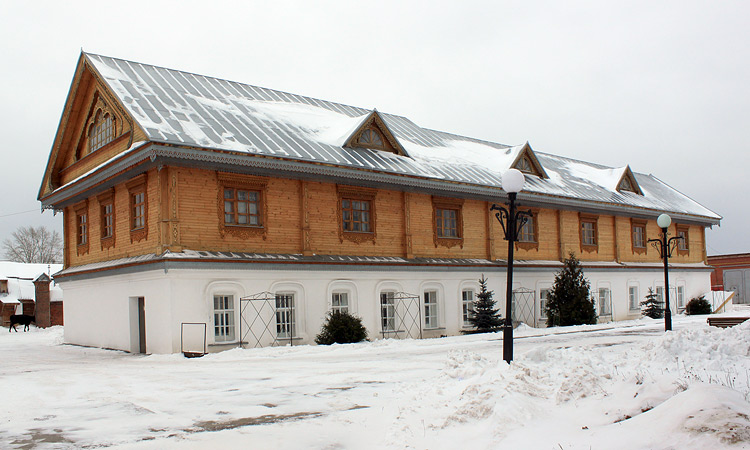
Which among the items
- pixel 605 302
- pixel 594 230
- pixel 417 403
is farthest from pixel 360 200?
pixel 605 302

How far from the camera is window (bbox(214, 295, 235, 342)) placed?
20547 mm

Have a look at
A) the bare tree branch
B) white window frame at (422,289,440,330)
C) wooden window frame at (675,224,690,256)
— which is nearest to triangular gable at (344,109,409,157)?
white window frame at (422,289,440,330)

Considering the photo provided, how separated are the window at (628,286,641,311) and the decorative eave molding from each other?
7.62 m

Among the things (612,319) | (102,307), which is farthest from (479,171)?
(102,307)

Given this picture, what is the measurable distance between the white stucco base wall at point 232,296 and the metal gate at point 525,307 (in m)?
0.10

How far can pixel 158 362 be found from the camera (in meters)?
17.8

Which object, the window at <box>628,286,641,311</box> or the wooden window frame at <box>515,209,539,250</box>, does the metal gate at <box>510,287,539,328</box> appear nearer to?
the wooden window frame at <box>515,209,539,250</box>

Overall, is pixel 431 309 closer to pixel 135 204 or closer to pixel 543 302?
pixel 543 302

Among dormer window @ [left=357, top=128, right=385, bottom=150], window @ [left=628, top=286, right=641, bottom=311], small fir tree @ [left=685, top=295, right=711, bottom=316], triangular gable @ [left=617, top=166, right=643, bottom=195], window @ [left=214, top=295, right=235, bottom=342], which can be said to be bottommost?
small fir tree @ [left=685, top=295, right=711, bottom=316]

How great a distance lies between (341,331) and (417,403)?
12043 mm

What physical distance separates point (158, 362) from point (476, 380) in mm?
11129

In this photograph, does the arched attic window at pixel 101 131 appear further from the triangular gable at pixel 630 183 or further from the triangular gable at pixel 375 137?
the triangular gable at pixel 630 183

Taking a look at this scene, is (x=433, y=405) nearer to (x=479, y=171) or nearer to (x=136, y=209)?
(x=136, y=209)

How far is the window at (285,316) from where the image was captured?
71.7 feet
